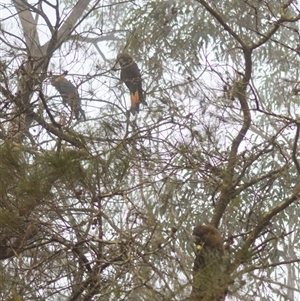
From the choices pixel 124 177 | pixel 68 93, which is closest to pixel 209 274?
pixel 124 177

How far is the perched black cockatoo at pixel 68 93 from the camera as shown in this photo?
2094 mm

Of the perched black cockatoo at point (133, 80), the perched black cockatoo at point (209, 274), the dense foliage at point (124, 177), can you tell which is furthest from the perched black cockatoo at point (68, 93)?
the perched black cockatoo at point (209, 274)

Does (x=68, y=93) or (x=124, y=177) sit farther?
(x=68, y=93)

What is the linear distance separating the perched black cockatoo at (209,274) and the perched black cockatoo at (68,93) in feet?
2.36

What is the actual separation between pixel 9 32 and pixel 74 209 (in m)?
0.86

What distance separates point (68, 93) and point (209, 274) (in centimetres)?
105

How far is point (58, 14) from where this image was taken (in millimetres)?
2227

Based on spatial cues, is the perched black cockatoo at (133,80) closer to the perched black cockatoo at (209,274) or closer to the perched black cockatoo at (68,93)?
the perched black cockatoo at (68,93)

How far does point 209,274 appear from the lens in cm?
133

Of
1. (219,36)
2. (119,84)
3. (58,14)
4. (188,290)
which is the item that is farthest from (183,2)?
(188,290)

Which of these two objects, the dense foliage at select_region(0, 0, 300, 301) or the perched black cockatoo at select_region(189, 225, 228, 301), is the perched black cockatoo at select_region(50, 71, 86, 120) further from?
the perched black cockatoo at select_region(189, 225, 228, 301)

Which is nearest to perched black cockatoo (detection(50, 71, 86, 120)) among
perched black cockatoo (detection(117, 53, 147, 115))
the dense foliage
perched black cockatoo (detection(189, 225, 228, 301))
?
the dense foliage

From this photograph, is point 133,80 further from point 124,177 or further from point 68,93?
point 124,177

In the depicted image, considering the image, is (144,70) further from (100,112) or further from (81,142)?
(81,142)
